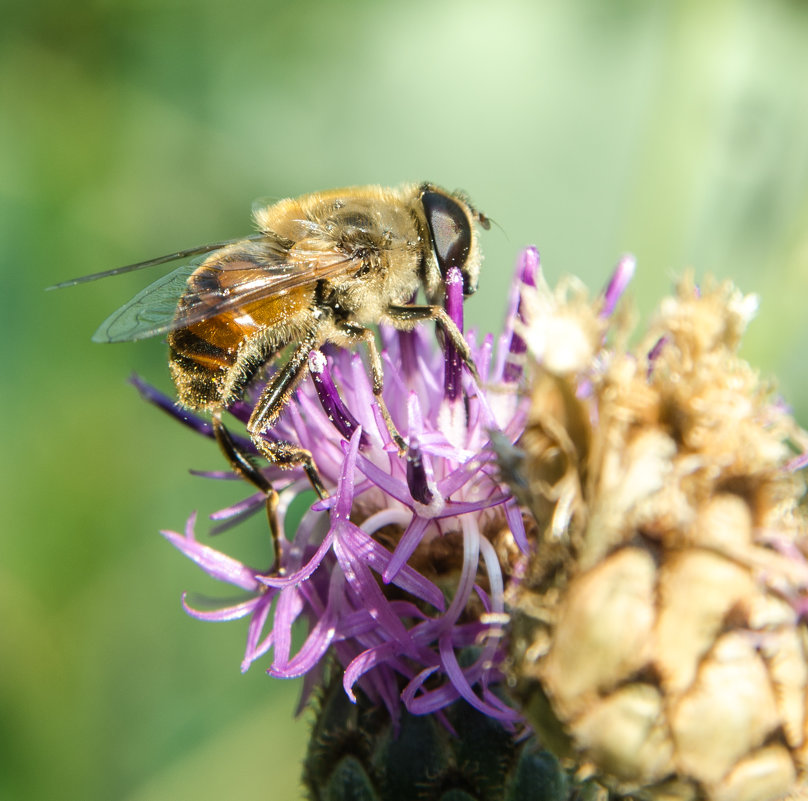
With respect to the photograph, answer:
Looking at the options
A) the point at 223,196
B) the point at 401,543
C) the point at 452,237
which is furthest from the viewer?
the point at 223,196

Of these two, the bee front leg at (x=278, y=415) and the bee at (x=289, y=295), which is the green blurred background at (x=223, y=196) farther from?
the bee front leg at (x=278, y=415)

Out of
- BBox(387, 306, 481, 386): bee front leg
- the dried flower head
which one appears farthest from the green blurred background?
the dried flower head

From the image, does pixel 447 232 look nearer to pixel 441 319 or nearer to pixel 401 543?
pixel 441 319

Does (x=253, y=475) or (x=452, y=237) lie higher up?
(x=452, y=237)

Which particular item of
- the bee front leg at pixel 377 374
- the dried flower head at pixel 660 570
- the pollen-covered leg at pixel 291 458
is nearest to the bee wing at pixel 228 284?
the bee front leg at pixel 377 374

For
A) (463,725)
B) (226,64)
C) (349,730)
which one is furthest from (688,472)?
(226,64)

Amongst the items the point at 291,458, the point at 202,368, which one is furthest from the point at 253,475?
the point at 202,368
